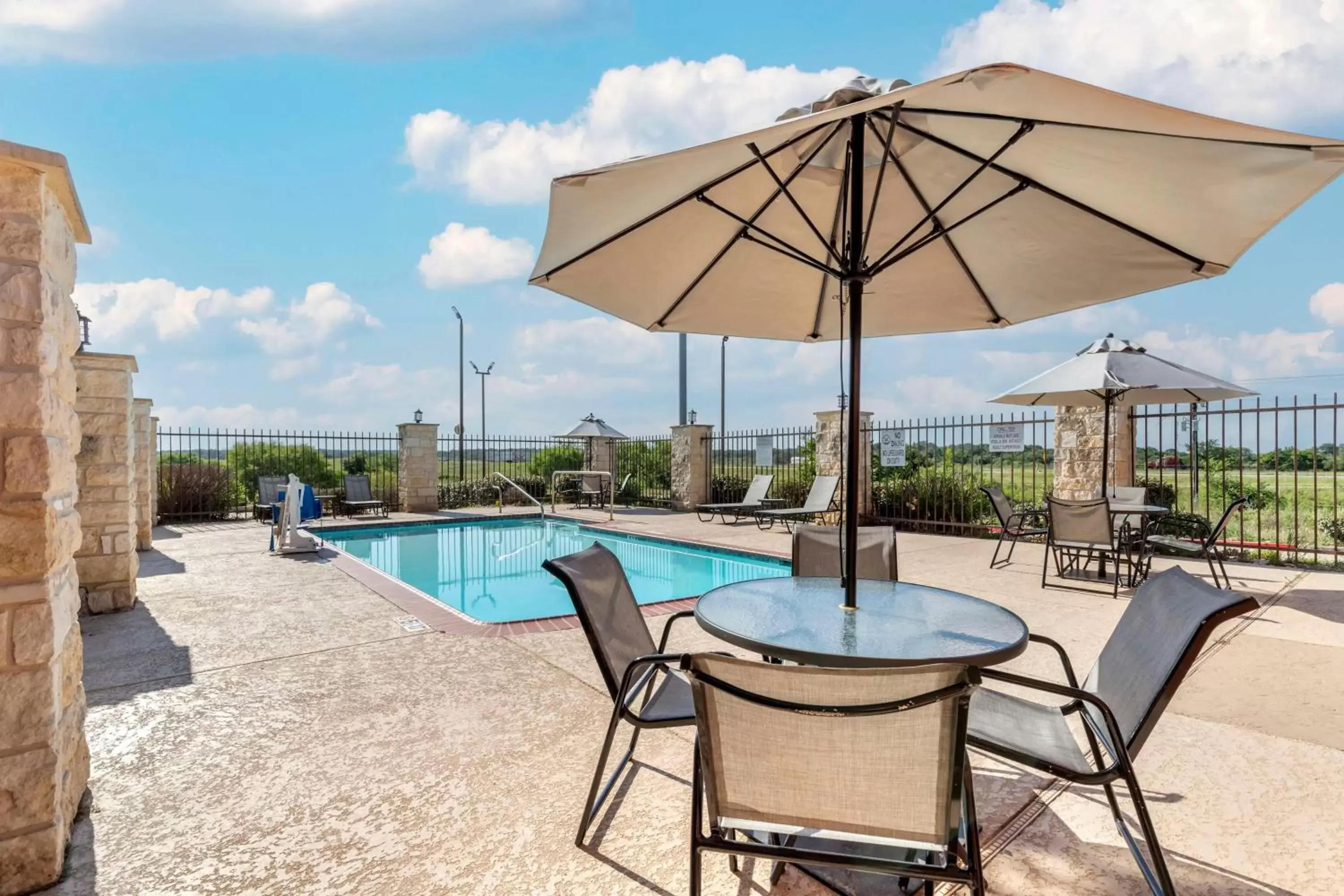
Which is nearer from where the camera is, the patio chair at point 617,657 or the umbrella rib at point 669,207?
the patio chair at point 617,657

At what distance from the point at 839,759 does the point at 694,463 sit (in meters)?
11.5

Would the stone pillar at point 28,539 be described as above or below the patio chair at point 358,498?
above

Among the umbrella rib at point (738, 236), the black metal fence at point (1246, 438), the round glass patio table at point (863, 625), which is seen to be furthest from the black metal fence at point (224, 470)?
the black metal fence at point (1246, 438)

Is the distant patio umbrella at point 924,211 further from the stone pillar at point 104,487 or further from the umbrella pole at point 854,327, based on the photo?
the stone pillar at point 104,487

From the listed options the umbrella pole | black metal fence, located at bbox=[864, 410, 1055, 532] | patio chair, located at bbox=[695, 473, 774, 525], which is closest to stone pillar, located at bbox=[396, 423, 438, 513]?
patio chair, located at bbox=[695, 473, 774, 525]

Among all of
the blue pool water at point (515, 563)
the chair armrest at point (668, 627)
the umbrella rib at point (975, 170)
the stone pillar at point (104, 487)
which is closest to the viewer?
the umbrella rib at point (975, 170)

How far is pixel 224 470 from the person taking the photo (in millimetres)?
11516

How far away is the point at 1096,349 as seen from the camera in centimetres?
581

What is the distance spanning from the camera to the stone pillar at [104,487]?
14.4ft

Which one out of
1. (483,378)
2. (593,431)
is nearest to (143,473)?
(593,431)

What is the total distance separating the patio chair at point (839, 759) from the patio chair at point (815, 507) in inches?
298

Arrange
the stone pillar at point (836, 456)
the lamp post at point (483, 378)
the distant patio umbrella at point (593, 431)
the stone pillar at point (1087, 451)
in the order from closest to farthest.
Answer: the stone pillar at point (1087, 451) → the stone pillar at point (836, 456) → the distant patio umbrella at point (593, 431) → the lamp post at point (483, 378)

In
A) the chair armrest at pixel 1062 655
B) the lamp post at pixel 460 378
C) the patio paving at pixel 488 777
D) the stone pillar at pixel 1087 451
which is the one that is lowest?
the patio paving at pixel 488 777

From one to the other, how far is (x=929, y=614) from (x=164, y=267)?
9.74 meters
